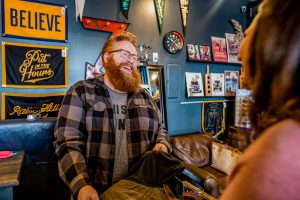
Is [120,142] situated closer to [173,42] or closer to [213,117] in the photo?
[173,42]

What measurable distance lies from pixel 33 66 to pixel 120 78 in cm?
164

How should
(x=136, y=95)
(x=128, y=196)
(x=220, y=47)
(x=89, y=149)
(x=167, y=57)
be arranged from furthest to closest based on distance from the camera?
(x=220, y=47) < (x=167, y=57) < (x=136, y=95) < (x=89, y=149) < (x=128, y=196)

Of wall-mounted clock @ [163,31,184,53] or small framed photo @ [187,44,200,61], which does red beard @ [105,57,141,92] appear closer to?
wall-mounted clock @ [163,31,184,53]

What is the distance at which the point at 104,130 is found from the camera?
1.59 meters

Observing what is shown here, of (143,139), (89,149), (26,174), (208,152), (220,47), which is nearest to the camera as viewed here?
(89,149)

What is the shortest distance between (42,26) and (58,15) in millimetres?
252

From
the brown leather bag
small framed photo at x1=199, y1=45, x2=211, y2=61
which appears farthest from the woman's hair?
small framed photo at x1=199, y1=45, x2=211, y2=61

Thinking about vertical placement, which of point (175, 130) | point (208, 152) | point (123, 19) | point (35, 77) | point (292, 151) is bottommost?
point (208, 152)

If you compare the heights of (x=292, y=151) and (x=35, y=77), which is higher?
(x=35, y=77)

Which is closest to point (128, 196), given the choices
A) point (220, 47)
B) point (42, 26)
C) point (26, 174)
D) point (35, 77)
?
point (26, 174)

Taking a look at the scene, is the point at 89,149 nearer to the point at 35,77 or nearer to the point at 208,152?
the point at 35,77

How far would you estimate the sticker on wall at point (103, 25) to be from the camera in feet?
9.93

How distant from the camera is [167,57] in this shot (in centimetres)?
369

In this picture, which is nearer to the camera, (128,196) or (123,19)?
(128,196)
